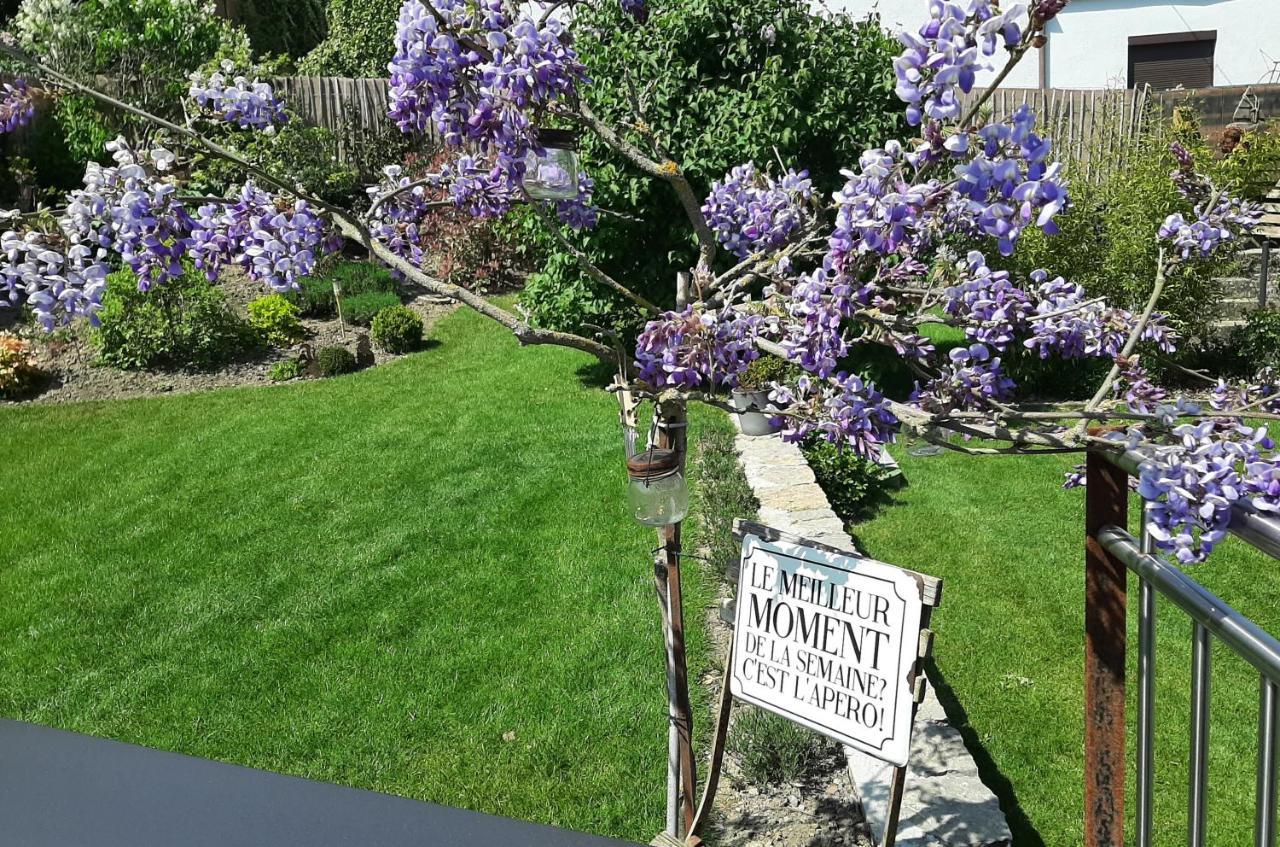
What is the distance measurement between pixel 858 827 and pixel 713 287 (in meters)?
1.73

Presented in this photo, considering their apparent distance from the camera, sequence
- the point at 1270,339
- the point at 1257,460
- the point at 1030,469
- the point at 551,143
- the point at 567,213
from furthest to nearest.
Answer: the point at 1270,339 < the point at 1030,469 < the point at 567,213 < the point at 551,143 < the point at 1257,460

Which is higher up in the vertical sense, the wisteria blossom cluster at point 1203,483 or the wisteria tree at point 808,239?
the wisteria tree at point 808,239

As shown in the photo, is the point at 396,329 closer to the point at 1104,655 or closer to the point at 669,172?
the point at 669,172

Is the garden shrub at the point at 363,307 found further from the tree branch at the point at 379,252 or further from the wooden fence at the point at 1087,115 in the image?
the tree branch at the point at 379,252

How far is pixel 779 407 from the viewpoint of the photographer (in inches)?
96.7

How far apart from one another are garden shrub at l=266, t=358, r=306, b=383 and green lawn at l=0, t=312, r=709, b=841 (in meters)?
0.93

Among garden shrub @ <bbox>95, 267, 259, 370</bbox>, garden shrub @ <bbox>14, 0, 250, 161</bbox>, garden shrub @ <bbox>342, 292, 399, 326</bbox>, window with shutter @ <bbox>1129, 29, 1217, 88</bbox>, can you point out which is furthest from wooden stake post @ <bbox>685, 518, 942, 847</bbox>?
window with shutter @ <bbox>1129, 29, 1217, 88</bbox>

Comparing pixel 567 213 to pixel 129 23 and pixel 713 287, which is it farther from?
pixel 129 23

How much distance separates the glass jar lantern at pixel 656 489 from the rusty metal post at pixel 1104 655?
894mm

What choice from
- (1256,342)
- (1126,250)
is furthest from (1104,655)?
(1256,342)

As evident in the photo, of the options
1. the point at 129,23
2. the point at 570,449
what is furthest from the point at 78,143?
the point at 570,449

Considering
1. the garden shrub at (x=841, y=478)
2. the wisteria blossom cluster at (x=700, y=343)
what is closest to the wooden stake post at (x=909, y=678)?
the wisteria blossom cluster at (x=700, y=343)

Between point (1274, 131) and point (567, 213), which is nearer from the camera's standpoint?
point (567, 213)

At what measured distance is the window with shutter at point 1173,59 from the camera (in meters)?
15.2
